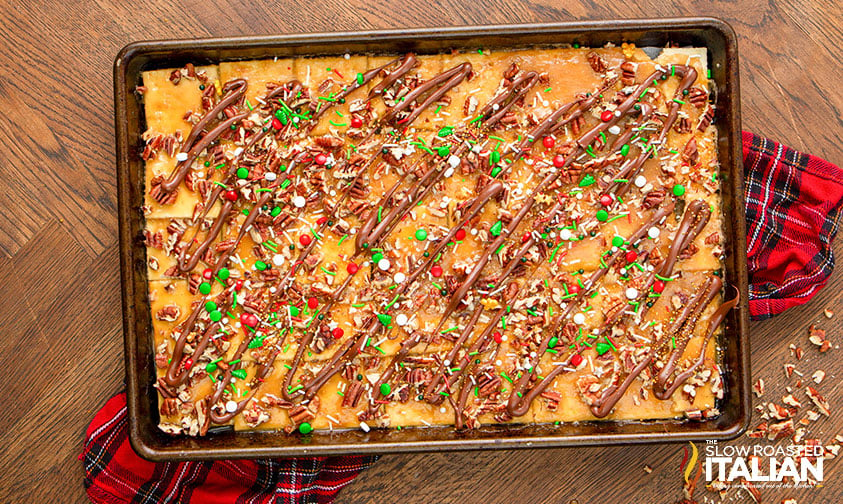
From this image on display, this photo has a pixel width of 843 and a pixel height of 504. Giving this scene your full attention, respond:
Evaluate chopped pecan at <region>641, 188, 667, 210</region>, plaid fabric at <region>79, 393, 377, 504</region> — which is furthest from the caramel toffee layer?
plaid fabric at <region>79, 393, 377, 504</region>

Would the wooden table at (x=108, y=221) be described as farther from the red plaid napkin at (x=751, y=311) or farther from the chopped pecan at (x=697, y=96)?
the chopped pecan at (x=697, y=96)

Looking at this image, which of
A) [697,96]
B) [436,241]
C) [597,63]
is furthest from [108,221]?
[697,96]

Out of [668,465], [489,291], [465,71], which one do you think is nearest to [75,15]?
[465,71]

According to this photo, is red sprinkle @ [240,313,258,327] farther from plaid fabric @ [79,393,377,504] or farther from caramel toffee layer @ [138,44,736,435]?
plaid fabric @ [79,393,377,504]

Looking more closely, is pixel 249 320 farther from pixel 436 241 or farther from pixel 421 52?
pixel 421 52

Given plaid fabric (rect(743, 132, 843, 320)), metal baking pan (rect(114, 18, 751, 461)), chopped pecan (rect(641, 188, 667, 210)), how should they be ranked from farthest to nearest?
plaid fabric (rect(743, 132, 843, 320))
chopped pecan (rect(641, 188, 667, 210))
metal baking pan (rect(114, 18, 751, 461))
